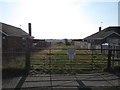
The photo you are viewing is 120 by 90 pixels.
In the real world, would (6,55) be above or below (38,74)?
above

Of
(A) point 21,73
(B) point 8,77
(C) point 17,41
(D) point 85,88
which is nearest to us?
Answer: (D) point 85,88

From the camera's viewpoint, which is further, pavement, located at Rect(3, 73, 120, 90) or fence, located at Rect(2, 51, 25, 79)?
fence, located at Rect(2, 51, 25, 79)

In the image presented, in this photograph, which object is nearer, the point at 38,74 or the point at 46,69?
the point at 38,74

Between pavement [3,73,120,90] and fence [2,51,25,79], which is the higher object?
fence [2,51,25,79]

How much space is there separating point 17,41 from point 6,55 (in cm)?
1918

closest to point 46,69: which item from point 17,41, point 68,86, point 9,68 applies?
point 9,68

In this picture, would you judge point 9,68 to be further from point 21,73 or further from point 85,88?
A: point 85,88

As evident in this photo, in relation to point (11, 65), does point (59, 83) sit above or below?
below

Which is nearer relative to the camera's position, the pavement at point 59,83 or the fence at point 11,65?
the pavement at point 59,83

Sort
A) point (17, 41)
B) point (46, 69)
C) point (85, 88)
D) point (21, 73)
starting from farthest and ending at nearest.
Answer: point (17, 41) < point (46, 69) < point (21, 73) < point (85, 88)

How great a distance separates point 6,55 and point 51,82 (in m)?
4.70

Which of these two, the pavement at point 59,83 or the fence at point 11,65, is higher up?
the fence at point 11,65

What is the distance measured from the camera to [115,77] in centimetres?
1130

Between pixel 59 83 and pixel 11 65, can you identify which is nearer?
pixel 59 83
